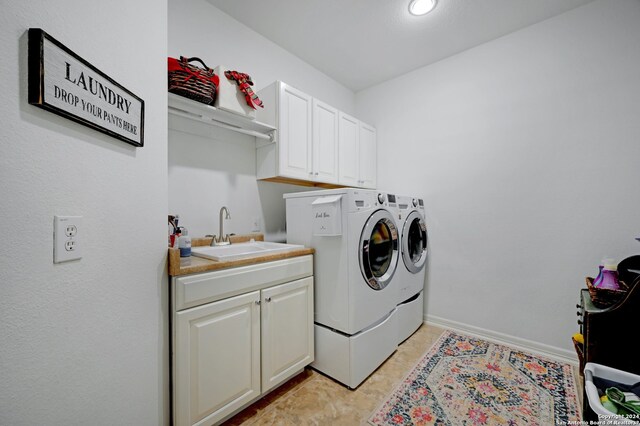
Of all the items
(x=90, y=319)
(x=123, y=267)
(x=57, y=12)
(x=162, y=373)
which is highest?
(x=57, y=12)

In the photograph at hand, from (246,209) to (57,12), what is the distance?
1.60 metres

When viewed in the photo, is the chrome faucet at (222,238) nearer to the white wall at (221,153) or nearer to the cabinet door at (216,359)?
the white wall at (221,153)

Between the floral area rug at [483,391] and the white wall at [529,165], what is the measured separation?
35 centimetres

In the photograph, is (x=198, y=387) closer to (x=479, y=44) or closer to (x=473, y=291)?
(x=473, y=291)

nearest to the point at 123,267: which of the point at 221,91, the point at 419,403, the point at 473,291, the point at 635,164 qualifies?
the point at 221,91

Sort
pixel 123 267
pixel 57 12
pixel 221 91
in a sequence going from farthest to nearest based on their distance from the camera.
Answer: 1. pixel 221 91
2. pixel 123 267
3. pixel 57 12

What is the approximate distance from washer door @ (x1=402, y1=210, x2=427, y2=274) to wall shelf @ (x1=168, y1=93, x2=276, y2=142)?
142cm

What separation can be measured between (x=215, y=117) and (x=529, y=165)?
2.55 m

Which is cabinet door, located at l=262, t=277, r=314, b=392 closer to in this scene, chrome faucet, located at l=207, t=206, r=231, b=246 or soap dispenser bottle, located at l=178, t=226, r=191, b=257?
soap dispenser bottle, located at l=178, t=226, r=191, b=257

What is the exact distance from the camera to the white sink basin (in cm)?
147

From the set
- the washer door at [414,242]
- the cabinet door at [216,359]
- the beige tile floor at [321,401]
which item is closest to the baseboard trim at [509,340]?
the washer door at [414,242]

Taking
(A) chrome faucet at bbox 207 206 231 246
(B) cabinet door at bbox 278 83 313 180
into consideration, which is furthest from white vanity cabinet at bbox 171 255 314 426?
(B) cabinet door at bbox 278 83 313 180

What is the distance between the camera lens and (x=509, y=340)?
2.26m

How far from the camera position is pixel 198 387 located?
124 cm
